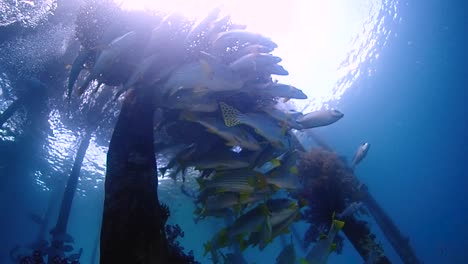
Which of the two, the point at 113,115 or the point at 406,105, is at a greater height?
the point at 406,105

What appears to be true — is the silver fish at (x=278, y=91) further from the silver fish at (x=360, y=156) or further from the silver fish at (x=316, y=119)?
the silver fish at (x=360, y=156)

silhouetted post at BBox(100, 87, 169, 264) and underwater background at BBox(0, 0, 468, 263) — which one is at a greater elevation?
underwater background at BBox(0, 0, 468, 263)

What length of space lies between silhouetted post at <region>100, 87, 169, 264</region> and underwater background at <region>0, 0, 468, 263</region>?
21.6 ft

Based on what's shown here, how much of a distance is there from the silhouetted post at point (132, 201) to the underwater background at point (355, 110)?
6.57 m

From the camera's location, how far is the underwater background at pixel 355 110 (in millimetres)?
13777

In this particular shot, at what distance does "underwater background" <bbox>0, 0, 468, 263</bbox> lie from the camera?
45.2ft

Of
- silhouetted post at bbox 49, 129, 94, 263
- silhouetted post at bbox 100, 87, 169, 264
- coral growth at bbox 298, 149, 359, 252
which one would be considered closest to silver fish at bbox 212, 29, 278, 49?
silhouetted post at bbox 100, 87, 169, 264

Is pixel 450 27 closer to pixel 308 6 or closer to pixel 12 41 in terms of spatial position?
pixel 308 6

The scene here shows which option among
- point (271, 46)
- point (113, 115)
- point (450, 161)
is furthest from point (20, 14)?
point (450, 161)

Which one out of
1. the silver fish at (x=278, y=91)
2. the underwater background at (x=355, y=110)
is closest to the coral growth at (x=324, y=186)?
the silver fish at (x=278, y=91)

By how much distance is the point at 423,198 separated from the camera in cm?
5572

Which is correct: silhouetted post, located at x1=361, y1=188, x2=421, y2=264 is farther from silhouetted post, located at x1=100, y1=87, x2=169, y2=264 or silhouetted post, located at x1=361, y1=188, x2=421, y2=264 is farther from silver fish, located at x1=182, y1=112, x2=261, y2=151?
silhouetted post, located at x1=100, y1=87, x2=169, y2=264

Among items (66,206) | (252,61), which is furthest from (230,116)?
(66,206)

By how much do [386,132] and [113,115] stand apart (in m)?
33.6
